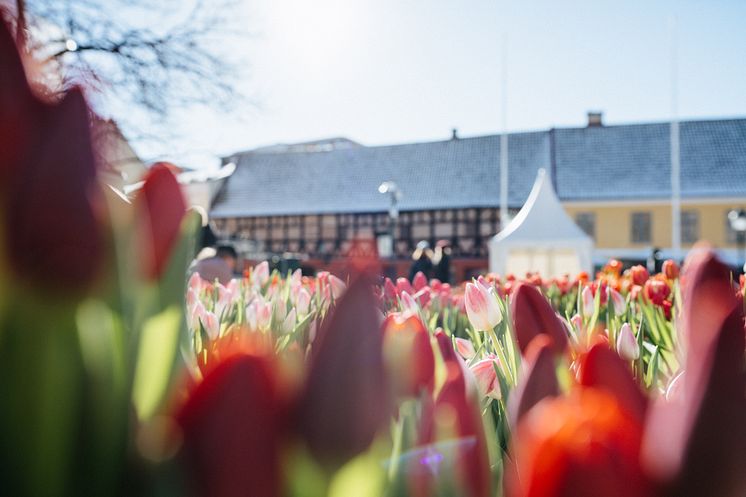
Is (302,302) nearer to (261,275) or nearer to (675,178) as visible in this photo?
(261,275)

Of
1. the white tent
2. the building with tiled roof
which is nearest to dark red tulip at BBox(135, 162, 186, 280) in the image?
the white tent

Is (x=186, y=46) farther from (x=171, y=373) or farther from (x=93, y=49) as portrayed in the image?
(x=171, y=373)

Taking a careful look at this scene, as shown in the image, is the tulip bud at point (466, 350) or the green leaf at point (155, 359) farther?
the tulip bud at point (466, 350)

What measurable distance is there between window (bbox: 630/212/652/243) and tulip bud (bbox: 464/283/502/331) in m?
25.3

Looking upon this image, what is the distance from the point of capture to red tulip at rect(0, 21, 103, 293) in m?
0.34

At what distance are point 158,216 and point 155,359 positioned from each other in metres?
0.09

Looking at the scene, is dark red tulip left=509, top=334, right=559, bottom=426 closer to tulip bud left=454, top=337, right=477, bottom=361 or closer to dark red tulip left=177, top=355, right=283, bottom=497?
dark red tulip left=177, top=355, right=283, bottom=497

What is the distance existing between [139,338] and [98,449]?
0.07 m

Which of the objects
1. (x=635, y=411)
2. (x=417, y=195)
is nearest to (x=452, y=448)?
Answer: (x=635, y=411)

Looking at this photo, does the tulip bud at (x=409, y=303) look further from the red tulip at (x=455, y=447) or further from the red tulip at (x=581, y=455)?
the red tulip at (x=581, y=455)

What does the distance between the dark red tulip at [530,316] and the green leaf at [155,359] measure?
38 cm

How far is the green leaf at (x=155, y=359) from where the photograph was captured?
1.19 ft

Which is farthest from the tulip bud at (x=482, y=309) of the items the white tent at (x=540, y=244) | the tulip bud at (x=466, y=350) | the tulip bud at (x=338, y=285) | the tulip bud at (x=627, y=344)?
the white tent at (x=540, y=244)

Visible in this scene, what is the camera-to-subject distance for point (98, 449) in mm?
319
